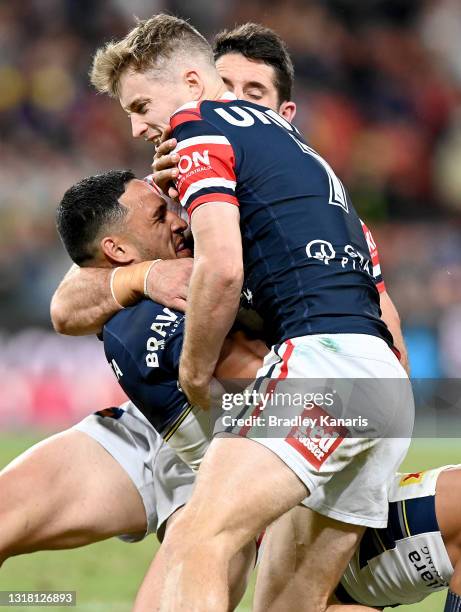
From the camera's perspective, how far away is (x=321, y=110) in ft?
44.8

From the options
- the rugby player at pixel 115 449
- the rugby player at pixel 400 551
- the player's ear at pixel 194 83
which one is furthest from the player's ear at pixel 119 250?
the rugby player at pixel 400 551

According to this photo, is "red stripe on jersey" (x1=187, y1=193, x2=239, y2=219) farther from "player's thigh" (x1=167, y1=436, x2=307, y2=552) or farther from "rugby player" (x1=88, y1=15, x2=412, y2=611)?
"player's thigh" (x1=167, y1=436, x2=307, y2=552)

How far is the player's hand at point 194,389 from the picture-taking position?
3428 mm

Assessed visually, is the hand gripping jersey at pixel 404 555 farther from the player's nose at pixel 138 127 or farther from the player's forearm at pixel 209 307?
the player's nose at pixel 138 127

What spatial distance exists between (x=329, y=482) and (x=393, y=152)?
1092 centimetres

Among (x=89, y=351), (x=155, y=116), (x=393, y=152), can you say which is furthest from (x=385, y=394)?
(x=393, y=152)

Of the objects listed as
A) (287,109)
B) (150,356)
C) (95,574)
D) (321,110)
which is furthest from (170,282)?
(321,110)

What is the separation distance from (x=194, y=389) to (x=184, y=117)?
0.91m

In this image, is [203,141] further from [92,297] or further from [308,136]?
[308,136]

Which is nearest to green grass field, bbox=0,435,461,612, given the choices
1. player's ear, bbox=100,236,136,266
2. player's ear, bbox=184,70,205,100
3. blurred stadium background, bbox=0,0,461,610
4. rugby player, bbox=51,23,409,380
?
rugby player, bbox=51,23,409,380

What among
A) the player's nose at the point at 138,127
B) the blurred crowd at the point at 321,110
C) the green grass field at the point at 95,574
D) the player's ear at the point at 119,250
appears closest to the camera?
the player's nose at the point at 138,127

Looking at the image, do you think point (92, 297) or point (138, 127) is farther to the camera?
point (92, 297)

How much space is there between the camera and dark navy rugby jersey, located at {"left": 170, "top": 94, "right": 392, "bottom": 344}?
3.23m

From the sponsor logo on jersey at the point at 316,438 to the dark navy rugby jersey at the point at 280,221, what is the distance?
28 centimetres
